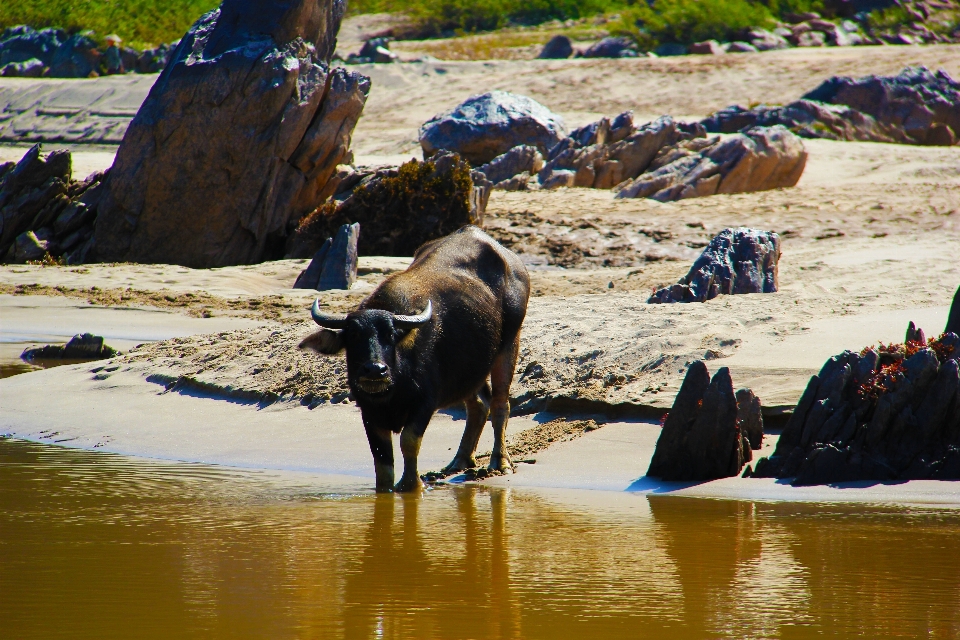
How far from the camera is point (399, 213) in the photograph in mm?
20422

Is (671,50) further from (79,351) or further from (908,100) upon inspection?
(79,351)

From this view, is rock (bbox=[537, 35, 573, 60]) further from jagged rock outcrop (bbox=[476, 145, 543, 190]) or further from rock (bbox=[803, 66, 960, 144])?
jagged rock outcrop (bbox=[476, 145, 543, 190])

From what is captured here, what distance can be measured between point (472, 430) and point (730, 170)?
16276 mm

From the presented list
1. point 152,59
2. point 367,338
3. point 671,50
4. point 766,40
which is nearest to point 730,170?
point 367,338

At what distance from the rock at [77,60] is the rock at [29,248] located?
94.7ft

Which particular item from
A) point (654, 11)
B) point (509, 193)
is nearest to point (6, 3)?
point (654, 11)

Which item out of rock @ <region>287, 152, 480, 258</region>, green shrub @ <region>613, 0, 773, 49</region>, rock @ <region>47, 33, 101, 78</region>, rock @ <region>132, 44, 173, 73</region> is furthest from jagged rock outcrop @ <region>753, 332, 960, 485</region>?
rock @ <region>47, 33, 101, 78</region>

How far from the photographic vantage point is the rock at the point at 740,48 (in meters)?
46.1

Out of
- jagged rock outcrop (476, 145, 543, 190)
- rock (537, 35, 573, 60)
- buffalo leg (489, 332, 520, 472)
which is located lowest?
buffalo leg (489, 332, 520, 472)

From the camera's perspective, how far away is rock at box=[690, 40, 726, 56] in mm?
46344

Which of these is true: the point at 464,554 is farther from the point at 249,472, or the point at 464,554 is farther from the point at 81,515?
the point at 249,472

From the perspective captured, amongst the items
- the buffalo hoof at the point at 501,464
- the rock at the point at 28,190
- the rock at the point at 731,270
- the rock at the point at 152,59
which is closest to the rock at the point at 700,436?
the buffalo hoof at the point at 501,464

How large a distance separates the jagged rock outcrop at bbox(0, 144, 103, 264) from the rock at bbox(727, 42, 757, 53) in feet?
106

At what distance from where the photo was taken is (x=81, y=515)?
6641mm
